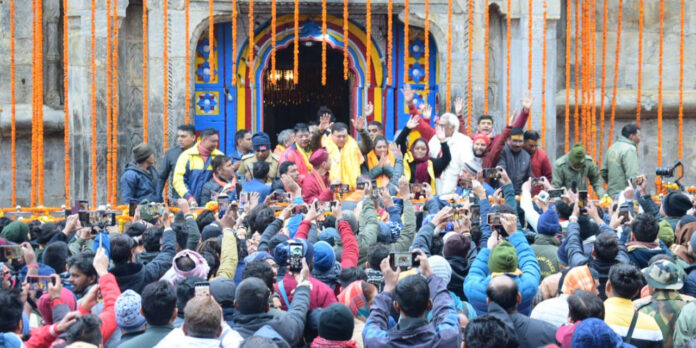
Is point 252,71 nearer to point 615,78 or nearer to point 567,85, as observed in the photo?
point 567,85

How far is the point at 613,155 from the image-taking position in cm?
1365

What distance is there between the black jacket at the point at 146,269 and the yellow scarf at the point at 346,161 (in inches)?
188

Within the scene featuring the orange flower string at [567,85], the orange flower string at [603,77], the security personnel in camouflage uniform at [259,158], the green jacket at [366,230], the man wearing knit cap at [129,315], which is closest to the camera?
the man wearing knit cap at [129,315]

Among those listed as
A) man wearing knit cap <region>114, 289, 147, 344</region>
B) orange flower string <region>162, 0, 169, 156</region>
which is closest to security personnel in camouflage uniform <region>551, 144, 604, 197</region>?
orange flower string <region>162, 0, 169, 156</region>

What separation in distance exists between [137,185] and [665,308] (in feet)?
22.1

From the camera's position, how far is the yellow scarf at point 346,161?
12688 millimetres

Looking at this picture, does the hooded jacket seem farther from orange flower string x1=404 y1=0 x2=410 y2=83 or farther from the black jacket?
orange flower string x1=404 y1=0 x2=410 y2=83

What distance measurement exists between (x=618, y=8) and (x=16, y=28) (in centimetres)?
838

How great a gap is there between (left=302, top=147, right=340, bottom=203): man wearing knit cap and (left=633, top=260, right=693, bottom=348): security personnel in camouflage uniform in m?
5.13

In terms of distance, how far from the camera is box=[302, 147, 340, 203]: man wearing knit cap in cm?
1156

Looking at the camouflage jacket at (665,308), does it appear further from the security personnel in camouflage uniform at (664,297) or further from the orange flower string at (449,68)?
the orange flower string at (449,68)

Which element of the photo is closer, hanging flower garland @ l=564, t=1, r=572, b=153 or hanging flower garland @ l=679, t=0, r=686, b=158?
hanging flower garland @ l=564, t=1, r=572, b=153

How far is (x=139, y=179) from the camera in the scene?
1203cm

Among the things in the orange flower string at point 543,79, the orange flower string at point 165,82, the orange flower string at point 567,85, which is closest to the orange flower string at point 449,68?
the orange flower string at point 543,79
